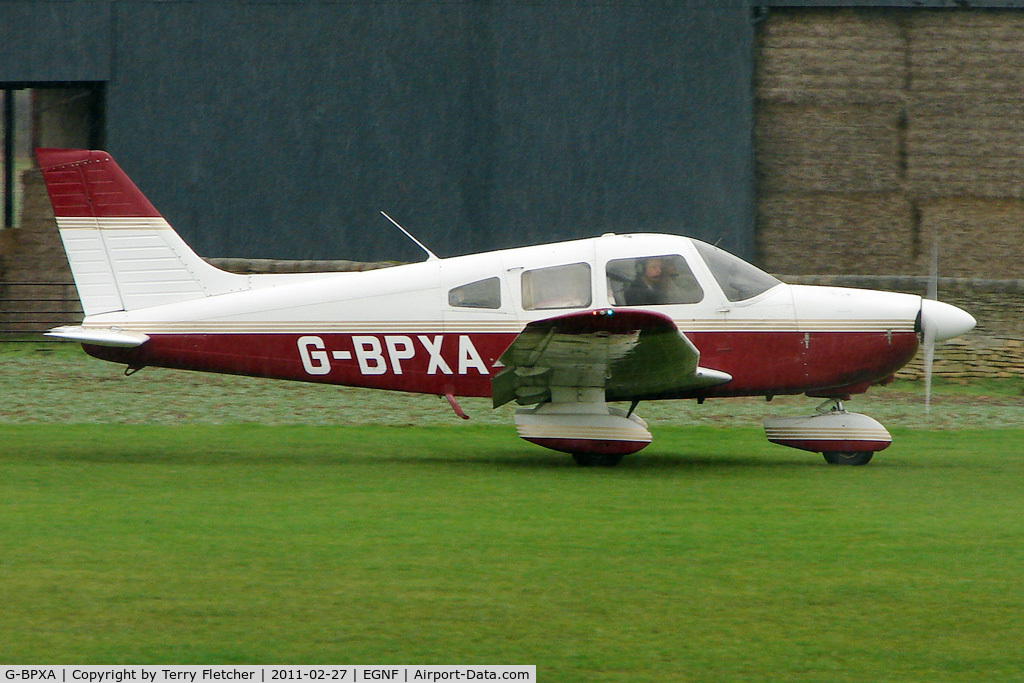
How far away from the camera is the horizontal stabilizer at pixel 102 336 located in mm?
9727

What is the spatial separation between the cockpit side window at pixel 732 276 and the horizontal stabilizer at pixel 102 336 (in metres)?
4.86

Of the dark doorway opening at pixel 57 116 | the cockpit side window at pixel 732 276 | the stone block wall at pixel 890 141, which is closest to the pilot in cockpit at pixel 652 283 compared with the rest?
the cockpit side window at pixel 732 276

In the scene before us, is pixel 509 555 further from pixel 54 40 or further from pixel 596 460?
pixel 54 40

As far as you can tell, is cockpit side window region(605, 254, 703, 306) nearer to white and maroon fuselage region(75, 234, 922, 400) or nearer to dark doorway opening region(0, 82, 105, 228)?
white and maroon fuselage region(75, 234, 922, 400)

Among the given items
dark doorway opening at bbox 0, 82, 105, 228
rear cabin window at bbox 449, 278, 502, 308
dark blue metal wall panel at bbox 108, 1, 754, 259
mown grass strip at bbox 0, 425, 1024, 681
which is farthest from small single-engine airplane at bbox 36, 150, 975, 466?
dark doorway opening at bbox 0, 82, 105, 228

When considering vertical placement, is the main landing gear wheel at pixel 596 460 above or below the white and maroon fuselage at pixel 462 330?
below

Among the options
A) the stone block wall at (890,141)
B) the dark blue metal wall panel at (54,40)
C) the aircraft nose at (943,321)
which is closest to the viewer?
the aircraft nose at (943,321)

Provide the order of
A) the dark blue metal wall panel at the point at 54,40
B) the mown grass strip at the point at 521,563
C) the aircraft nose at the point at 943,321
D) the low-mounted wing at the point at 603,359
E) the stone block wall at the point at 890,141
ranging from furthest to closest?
1. the stone block wall at the point at 890,141
2. the dark blue metal wall panel at the point at 54,40
3. the aircraft nose at the point at 943,321
4. the low-mounted wing at the point at 603,359
5. the mown grass strip at the point at 521,563

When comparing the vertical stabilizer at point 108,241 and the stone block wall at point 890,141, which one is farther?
the stone block wall at point 890,141

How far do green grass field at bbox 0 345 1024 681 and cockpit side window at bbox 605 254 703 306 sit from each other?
1454 mm

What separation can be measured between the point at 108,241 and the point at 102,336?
96 cm

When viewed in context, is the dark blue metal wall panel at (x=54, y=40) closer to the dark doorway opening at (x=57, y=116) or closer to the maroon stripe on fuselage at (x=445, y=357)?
the dark doorway opening at (x=57, y=116)

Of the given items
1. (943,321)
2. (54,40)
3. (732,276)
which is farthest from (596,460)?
(54,40)

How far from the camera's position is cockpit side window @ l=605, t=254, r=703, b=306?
33.0 ft
